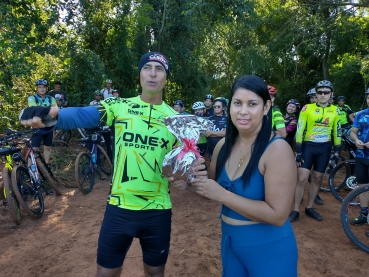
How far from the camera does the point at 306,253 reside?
3.74 meters

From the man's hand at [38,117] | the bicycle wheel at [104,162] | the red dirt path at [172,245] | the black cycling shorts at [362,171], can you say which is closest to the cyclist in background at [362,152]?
the black cycling shorts at [362,171]

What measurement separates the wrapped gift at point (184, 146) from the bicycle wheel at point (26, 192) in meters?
3.67

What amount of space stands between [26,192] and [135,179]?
351 cm

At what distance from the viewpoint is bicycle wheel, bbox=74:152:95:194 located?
19.7ft

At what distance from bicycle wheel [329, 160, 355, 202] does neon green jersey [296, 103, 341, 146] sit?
4.44 feet

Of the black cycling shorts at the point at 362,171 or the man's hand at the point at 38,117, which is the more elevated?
the man's hand at the point at 38,117

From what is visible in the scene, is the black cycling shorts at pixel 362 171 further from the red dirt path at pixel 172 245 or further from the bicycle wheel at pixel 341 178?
the bicycle wheel at pixel 341 178

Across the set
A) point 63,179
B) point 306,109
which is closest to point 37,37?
point 63,179

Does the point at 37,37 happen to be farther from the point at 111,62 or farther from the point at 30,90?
the point at 111,62

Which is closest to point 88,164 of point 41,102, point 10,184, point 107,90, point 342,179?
point 41,102

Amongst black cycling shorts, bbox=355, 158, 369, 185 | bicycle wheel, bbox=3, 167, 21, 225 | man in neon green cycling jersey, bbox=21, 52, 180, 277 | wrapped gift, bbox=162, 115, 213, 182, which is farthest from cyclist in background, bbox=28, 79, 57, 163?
black cycling shorts, bbox=355, 158, 369, 185

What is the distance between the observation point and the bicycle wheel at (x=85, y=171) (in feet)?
19.7

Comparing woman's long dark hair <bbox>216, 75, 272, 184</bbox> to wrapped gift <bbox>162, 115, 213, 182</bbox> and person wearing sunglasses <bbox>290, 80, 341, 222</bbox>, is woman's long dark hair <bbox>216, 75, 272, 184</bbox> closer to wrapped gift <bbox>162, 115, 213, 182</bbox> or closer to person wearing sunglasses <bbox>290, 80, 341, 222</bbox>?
wrapped gift <bbox>162, 115, 213, 182</bbox>

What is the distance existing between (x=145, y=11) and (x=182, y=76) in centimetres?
382
